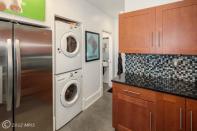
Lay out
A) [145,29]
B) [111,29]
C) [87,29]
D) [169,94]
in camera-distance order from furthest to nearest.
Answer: [111,29], [87,29], [145,29], [169,94]

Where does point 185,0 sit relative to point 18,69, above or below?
above

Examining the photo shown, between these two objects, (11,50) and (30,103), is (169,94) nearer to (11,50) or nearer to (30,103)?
(30,103)

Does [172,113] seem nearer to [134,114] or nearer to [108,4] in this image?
[134,114]

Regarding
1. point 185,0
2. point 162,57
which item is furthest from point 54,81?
point 185,0

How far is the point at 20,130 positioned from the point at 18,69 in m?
0.72

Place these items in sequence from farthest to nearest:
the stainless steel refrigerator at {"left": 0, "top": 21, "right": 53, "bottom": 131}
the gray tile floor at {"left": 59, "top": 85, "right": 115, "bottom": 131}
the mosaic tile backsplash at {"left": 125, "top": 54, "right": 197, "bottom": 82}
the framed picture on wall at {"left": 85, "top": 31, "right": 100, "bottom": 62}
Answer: the framed picture on wall at {"left": 85, "top": 31, "right": 100, "bottom": 62}
the gray tile floor at {"left": 59, "top": 85, "right": 115, "bottom": 131}
the mosaic tile backsplash at {"left": 125, "top": 54, "right": 197, "bottom": 82}
the stainless steel refrigerator at {"left": 0, "top": 21, "right": 53, "bottom": 131}

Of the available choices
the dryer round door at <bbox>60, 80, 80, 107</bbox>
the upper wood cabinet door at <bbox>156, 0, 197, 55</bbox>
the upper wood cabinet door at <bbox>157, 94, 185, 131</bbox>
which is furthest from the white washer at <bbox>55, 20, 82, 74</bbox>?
the upper wood cabinet door at <bbox>157, 94, 185, 131</bbox>

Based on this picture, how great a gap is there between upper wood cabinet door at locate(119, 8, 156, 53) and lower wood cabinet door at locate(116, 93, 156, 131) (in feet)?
2.55

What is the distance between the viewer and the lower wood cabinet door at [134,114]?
1.86m

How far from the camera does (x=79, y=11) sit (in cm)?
300

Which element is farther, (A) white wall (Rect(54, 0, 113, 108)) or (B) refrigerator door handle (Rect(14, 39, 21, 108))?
Answer: (A) white wall (Rect(54, 0, 113, 108))

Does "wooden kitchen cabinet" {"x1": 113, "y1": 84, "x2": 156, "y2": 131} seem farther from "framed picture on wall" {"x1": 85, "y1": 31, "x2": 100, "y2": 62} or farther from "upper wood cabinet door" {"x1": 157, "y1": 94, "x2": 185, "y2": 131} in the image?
"framed picture on wall" {"x1": 85, "y1": 31, "x2": 100, "y2": 62}

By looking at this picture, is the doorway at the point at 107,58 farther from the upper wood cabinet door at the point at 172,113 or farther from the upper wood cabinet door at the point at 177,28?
the upper wood cabinet door at the point at 172,113

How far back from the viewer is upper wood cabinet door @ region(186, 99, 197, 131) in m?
1.50
